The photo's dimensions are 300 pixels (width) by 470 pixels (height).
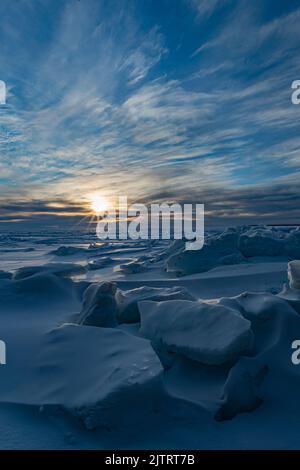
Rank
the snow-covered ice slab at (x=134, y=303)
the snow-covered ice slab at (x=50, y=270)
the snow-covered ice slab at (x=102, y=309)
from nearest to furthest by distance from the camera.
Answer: the snow-covered ice slab at (x=102, y=309)
the snow-covered ice slab at (x=134, y=303)
the snow-covered ice slab at (x=50, y=270)

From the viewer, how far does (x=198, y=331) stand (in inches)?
124

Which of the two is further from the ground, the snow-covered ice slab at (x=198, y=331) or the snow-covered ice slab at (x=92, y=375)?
the snow-covered ice slab at (x=198, y=331)

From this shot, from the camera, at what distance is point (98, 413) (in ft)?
7.43

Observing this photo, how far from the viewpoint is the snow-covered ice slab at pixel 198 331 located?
2.84 meters

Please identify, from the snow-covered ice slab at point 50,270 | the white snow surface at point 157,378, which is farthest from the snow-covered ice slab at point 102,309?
the snow-covered ice slab at point 50,270

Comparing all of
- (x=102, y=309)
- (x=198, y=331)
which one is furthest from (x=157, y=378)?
(x=102, y=309)

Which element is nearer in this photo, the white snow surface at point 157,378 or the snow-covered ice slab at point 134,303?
the white snow surface at point 157,378

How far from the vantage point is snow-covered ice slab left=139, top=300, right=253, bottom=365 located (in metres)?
2.84

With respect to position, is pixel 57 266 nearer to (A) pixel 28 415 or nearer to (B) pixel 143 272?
(B) pixel 143 272

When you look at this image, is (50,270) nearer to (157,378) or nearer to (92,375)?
(92,375)

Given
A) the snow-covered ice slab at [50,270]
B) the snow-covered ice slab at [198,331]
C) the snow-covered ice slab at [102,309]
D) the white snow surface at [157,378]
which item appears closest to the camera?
the white snow surface at [157,378]

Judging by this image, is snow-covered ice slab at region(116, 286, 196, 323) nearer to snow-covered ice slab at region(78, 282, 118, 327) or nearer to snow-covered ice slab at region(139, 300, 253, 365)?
snow-covered ice slab at region(78, 282, 118, 327)

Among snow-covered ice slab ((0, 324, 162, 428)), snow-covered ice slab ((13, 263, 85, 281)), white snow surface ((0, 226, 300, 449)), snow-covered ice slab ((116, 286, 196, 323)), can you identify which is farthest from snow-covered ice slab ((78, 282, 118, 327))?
snow-covered ice slab ((13, 263, 85, 281))

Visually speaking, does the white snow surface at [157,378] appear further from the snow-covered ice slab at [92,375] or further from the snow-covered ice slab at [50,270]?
the snow-covered ice slab at [50,270]
